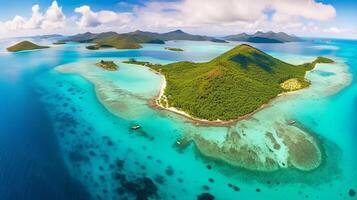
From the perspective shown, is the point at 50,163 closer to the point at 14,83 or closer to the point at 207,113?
the point at 207,113

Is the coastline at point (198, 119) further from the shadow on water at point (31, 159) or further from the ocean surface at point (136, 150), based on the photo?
the shadow on water at point (31, 159)

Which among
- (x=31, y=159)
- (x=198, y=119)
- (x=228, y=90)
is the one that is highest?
(x=228, y=90)

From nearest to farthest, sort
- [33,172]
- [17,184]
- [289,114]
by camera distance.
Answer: [17,184]
[33,172]
[289,114]

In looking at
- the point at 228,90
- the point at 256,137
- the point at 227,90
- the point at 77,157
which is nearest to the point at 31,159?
the point at 77,157

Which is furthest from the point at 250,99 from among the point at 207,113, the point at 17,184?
the point at 17,184

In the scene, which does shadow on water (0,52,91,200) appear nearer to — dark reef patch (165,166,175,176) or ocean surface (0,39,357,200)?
A: ocean surface (0,39,357,200)

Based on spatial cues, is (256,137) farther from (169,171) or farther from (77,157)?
(77,157)

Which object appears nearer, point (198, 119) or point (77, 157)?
point (77, 157)

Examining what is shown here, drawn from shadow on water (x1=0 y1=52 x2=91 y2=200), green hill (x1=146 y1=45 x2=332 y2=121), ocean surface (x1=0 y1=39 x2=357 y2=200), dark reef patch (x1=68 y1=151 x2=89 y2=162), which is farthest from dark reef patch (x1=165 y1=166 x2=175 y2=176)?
green hill (x1=146 y1=45 x2=332 y2=121)

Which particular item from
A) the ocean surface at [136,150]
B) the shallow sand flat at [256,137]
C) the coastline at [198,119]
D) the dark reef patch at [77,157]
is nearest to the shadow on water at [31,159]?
the ocean surface at [136,150]
